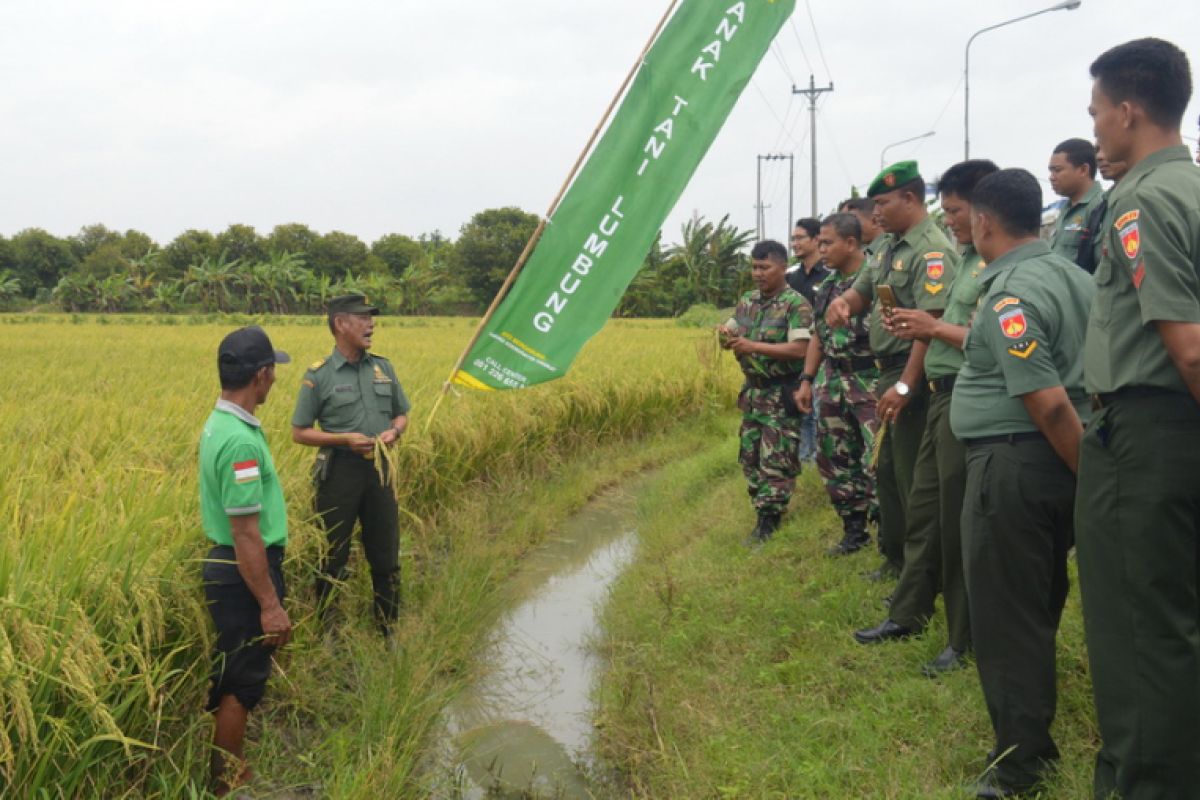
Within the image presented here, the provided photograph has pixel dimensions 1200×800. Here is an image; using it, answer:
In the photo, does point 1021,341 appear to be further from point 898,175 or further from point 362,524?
point 362,524

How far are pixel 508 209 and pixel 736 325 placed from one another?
4820 cm

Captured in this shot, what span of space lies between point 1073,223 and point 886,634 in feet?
8.16

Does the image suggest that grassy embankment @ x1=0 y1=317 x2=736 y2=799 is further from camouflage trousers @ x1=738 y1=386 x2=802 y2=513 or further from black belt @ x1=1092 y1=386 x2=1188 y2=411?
black belt @ x1=1092 y1=386 x2=1188 y2=411

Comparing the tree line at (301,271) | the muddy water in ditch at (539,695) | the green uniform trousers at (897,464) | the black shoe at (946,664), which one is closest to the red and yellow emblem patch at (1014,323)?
the green uniform trousers at (897,464)

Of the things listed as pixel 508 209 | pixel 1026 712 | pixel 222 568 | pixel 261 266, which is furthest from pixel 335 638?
pixel 508 209

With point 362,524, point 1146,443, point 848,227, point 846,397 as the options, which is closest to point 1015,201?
point 1146,443

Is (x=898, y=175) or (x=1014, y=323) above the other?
(x=898, y=175)

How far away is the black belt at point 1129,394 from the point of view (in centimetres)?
187

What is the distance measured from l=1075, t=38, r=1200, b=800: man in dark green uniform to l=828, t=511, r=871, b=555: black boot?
270cm

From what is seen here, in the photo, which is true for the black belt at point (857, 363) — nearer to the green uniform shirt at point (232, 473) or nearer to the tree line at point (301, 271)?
the green uniform shirt at point (232, 473)

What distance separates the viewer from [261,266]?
42625mm

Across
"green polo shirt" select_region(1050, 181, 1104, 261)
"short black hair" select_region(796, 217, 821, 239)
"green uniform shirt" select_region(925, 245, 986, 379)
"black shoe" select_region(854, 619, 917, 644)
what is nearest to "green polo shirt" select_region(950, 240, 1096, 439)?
"green uniform shirt" select_region(925, 245, 986, 379)

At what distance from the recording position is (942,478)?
2.99m

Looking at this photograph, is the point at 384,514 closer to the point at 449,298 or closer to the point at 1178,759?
the point at 1178,759
